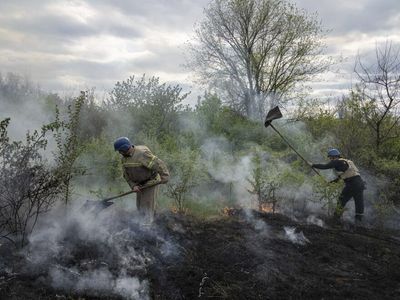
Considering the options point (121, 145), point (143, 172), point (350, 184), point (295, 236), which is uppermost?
point (121, 145)

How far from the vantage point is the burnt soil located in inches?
219

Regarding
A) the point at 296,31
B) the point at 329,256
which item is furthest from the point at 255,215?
the point at 296,31

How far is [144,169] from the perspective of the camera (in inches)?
286

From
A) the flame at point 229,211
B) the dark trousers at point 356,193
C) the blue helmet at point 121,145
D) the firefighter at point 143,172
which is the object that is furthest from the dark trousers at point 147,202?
the dark trousers at point 356,193

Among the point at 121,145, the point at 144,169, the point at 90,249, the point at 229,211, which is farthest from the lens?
the point at 229,211

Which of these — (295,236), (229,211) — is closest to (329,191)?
(295,236)

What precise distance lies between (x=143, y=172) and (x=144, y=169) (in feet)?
0.18

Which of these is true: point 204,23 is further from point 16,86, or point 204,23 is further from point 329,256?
point 329,256

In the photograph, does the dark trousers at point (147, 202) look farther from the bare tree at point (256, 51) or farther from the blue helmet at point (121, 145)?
the bare tree at point (256, 51)

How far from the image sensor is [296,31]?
22.2 metres

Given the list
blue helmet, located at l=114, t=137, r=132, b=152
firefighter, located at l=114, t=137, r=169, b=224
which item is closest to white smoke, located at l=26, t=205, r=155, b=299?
firefighter, located at l=114, t=137, r=169, b=224

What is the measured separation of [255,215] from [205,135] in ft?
17.1

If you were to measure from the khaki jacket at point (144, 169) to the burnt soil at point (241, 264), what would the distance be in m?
0.79

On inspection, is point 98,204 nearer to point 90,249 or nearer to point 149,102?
point 90,249
